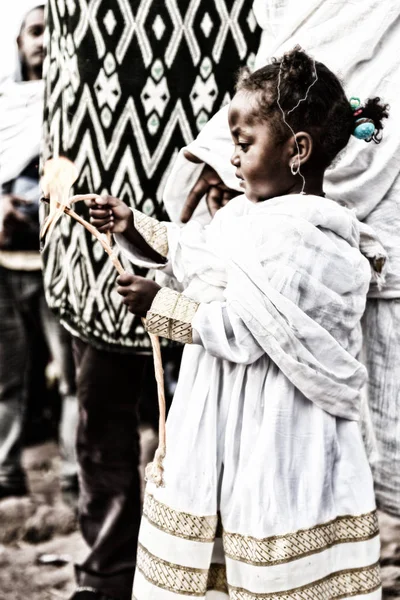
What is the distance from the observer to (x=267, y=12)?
2.19m

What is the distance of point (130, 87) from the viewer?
225 centimetres

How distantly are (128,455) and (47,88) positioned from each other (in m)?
1.15

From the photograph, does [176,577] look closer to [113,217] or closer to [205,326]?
[205,326]

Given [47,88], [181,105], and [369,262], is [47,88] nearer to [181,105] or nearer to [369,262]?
[181,105]

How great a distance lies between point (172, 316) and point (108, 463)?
2.80ft

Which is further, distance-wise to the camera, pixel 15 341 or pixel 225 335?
pixel 15 341

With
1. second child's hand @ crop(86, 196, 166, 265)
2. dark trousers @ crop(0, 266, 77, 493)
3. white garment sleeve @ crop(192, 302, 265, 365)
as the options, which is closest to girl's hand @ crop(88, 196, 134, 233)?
second child's hand @ crop(86, 196, 166, 265)

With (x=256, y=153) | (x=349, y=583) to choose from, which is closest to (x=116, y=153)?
(x=256, y=153)

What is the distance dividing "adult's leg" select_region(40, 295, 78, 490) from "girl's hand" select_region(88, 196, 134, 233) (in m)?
0.52

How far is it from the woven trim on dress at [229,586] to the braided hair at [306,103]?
3.28 ft

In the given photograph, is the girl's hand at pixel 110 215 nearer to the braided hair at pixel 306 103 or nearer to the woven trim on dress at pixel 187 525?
the braided hair at pixel 306 103

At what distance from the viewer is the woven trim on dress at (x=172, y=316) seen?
5.76 feet

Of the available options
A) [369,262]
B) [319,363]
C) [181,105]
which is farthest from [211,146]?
[319,363]

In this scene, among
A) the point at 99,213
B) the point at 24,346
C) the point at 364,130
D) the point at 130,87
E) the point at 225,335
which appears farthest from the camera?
the point at 24,346
